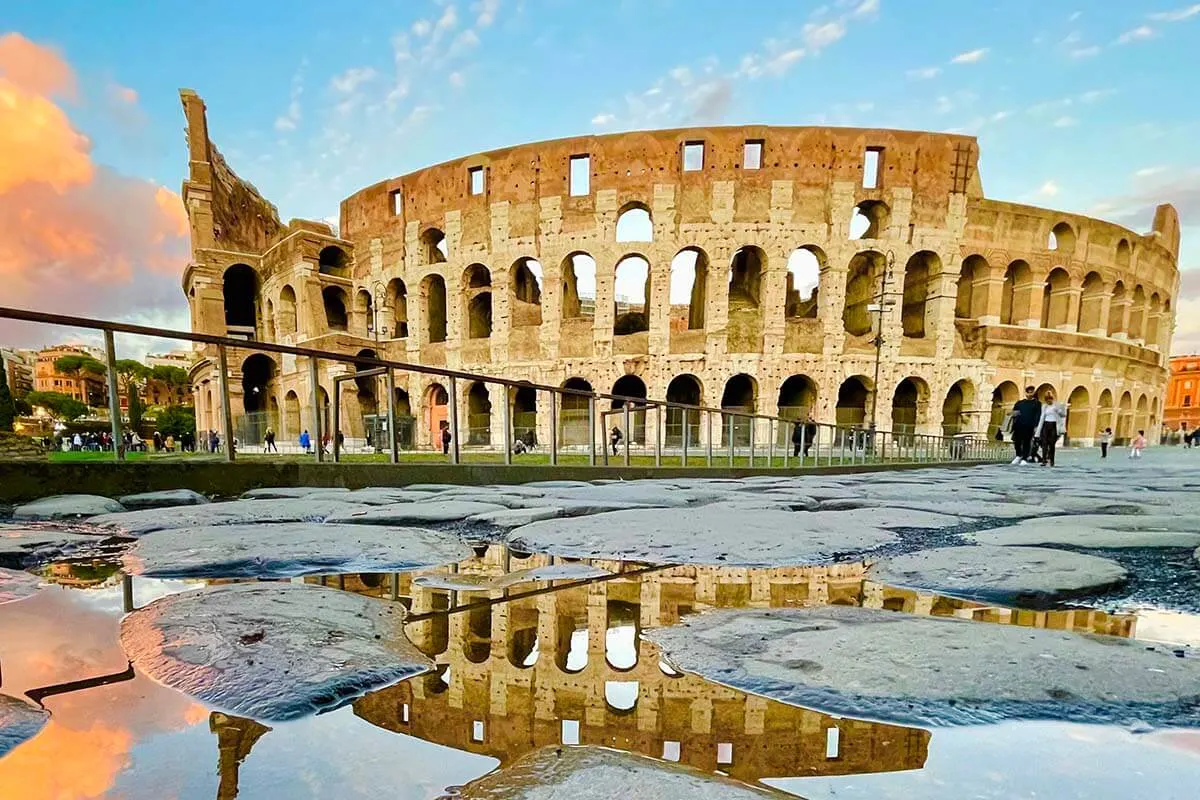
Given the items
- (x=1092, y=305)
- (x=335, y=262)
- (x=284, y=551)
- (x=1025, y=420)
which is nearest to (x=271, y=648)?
(x=284, y=551)

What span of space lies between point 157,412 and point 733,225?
186ft

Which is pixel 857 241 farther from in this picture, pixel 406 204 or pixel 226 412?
pixel 226 412

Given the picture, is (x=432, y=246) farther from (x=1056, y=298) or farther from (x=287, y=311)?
(x=1056, y=298)

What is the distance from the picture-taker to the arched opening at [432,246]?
2417 centimetres

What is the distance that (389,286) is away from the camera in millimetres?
24984

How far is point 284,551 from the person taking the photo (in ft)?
5.64

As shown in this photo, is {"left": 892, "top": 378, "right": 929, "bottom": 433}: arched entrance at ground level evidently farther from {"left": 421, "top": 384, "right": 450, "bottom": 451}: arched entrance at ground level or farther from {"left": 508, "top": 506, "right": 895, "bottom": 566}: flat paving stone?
{"left": 508, "top": 506, "right": 895, "bottom": 566}: flat paving stone

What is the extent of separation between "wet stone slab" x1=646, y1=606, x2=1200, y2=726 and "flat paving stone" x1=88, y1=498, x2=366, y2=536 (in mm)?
2048

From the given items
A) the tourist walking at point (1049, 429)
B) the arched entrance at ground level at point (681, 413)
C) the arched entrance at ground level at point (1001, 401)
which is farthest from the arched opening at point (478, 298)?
the arched entrance at ground level at point (1001, 401)

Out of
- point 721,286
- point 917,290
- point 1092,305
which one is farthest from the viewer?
point 1092,305

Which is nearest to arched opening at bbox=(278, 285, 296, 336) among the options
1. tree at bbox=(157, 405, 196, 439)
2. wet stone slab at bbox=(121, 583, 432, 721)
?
tree at bbox=(157, 405, 196, 439)

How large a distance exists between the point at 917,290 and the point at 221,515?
86.8 ft

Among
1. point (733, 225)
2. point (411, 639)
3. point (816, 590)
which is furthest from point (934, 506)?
point (733, 225)

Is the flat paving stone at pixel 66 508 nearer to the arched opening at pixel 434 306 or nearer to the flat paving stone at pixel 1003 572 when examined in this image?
the flat paving stone at pixel 1003 572
